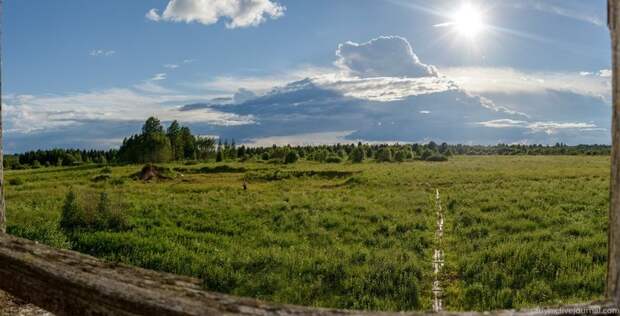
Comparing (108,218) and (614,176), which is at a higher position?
(614,176)

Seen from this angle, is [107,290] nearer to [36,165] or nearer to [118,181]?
[118,181]

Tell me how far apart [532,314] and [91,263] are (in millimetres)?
2115

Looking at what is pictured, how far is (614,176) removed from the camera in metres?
2.13

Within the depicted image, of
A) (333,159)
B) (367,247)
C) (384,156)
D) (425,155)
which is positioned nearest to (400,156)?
(384,156)

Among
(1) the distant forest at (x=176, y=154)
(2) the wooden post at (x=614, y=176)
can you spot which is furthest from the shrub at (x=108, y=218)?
(1) the distant forest at (x=176, y=154)

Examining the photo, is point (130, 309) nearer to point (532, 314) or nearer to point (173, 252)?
point (532, 314)

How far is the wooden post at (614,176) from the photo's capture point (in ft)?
6.95

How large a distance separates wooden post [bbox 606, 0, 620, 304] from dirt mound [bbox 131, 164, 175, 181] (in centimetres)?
4474

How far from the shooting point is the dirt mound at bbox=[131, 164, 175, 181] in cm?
4541

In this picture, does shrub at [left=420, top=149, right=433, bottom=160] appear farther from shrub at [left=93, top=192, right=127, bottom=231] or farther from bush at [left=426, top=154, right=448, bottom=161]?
shrub at [left=93, top=192, right=127, bottom=231]

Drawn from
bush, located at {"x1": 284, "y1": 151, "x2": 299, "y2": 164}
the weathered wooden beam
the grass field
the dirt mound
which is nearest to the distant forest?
bush, located at {"x1": 284, "y1": 151, "x2": 299, "y2": 164}

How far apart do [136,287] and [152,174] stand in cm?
4588

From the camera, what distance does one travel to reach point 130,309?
2.22 m

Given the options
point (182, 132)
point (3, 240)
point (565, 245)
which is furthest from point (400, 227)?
point (182, 132)
